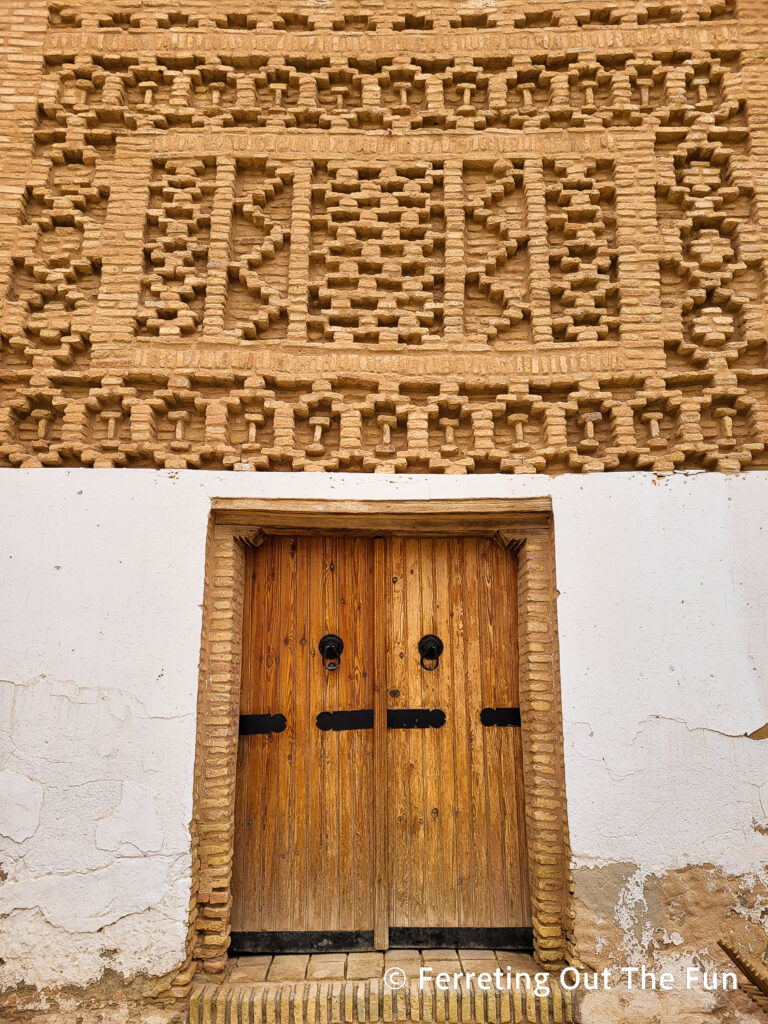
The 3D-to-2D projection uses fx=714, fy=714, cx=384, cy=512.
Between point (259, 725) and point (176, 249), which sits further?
point (176, 249)

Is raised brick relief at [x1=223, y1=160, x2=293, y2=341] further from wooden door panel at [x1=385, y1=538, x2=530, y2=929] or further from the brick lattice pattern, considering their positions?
wooden door panel at [x1=385, y1=538, x2=530, y2=929]

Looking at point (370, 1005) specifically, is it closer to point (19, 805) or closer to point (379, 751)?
point (379, 751)

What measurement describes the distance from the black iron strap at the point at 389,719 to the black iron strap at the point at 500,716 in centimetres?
22

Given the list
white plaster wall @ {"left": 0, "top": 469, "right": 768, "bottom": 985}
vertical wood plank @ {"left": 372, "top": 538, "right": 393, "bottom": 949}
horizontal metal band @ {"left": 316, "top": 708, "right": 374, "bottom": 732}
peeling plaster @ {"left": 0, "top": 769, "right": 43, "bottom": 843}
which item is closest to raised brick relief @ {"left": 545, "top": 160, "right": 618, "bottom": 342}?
white plaster wall @ {"left": 0, "top": 469, "right": 768, "bottom": 985}

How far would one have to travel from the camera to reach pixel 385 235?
3934mm

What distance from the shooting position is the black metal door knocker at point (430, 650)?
378 centimetres

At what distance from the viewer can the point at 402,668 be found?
3.80 metres

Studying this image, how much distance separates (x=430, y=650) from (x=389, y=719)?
1.37ft

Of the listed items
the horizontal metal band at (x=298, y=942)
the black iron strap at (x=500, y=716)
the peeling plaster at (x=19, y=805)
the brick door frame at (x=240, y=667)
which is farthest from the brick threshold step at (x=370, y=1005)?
the black iron strap at (x=500, y=716)

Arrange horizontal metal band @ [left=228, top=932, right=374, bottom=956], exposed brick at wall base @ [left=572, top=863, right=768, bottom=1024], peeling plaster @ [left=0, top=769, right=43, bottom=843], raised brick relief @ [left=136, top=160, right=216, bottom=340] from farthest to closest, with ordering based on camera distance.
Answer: raised brick relief @ [left=136, top=160, right=216, bottom=340] → horizontal metal band @ [left=228, top=932, right=374, bottom=956] → peeling plaster @ [left=0, top=769, right=43, bottom=843] → exposed brick at wall base @ [left=572, top=863, right=768, bottom=1024]

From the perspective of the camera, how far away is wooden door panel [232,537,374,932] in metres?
3.58

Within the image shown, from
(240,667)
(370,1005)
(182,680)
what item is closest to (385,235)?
(240,667)

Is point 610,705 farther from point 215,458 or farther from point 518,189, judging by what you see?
point 518,189

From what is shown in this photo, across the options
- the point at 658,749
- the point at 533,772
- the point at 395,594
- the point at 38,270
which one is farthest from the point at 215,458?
the point at 658,749
